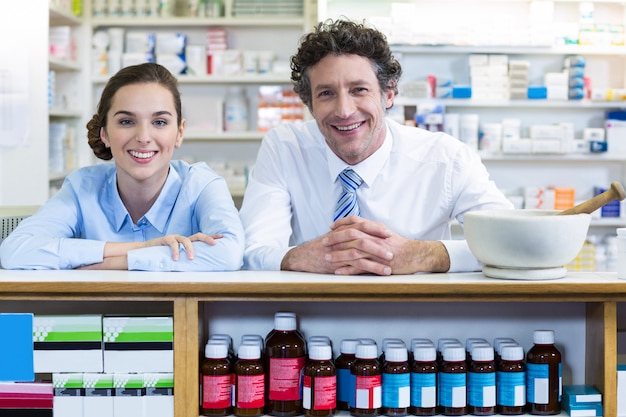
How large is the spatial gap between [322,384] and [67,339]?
19.6 inches

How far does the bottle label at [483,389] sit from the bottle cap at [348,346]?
233 mm

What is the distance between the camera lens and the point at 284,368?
1.56 metres

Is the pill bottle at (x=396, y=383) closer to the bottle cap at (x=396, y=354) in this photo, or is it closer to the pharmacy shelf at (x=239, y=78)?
the bottle cap at (x=396, y=354)

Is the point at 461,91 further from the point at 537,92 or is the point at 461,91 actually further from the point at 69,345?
the point at 69,345

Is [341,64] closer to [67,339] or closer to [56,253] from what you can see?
[56,253]

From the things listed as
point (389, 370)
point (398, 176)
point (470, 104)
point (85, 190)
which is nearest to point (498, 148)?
point (470, 104)

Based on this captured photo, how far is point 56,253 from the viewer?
1.85 m

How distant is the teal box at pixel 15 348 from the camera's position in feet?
5.16

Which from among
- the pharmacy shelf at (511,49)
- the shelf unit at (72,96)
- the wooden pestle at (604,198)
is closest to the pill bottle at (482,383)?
the wooden pestle at (604,198)

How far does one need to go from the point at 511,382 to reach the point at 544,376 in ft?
0.23

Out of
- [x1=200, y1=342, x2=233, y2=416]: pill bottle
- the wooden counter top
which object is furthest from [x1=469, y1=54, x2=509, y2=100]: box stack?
[x1=200, y1=342, x2=233, y2=416]: pill bottle

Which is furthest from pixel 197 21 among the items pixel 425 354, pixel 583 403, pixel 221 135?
pixel 583 403

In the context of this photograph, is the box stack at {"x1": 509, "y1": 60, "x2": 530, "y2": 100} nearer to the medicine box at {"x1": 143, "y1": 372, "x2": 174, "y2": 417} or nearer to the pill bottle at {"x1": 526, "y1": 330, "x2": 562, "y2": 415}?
the pill bottle at {"x1": 526, "y1": 330, "x2": 562, "y2": 415}

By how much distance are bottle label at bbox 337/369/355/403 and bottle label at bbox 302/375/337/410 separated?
0.04 m
